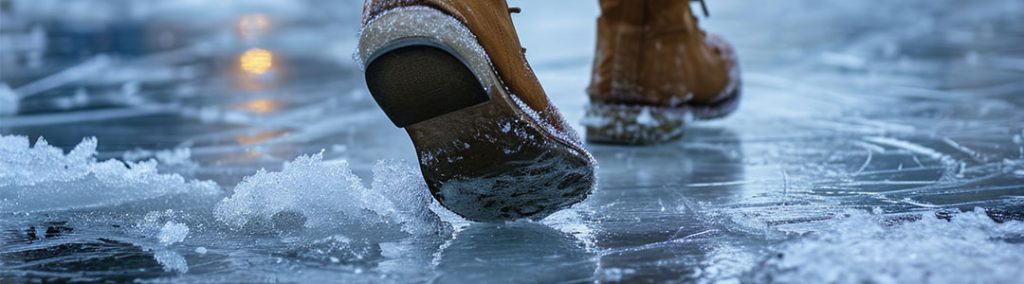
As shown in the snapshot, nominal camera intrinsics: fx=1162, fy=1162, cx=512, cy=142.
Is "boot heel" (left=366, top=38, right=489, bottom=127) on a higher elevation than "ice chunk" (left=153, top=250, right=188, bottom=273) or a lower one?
higher

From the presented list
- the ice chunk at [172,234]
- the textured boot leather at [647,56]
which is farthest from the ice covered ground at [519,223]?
the textured boot leather at [647,56]

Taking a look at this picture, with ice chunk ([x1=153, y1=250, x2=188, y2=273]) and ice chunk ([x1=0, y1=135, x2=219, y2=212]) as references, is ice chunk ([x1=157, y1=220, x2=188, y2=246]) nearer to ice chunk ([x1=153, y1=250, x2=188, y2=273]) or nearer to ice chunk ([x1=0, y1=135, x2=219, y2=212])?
ice chunk ([x1=153, y1=250, x2=188, y2=273])

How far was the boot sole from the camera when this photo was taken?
2.43 meters

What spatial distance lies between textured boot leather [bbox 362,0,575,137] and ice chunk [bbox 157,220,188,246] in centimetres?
38

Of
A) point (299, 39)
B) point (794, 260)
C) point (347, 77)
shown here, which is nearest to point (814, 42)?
point (347, 77)

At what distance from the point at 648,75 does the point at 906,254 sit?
1121 millimetres

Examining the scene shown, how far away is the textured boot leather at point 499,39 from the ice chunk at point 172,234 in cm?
38

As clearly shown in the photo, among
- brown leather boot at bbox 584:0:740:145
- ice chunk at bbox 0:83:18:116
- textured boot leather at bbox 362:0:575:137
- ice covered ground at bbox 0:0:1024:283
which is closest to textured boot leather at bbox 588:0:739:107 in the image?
brown leather boot at bbox 584:0:740:145

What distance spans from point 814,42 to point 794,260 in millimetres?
3943

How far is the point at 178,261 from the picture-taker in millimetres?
1451

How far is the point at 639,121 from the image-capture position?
2434 mm

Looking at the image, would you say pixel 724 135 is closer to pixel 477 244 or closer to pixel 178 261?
pixel 477 244

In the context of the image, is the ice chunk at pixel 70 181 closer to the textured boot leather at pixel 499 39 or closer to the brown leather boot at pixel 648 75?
the textured boot leather at pixel 499 39

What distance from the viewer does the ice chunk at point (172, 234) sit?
1560 mm
